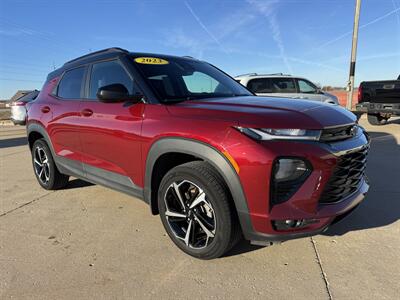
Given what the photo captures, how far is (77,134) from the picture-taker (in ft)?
12.9

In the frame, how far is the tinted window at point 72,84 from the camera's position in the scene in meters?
4.08

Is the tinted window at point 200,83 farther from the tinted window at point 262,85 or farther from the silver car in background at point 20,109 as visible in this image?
the silver car in background at point 20,109

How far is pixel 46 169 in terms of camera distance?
4953 millimetres

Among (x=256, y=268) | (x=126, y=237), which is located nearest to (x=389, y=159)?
(x=256, y=268)

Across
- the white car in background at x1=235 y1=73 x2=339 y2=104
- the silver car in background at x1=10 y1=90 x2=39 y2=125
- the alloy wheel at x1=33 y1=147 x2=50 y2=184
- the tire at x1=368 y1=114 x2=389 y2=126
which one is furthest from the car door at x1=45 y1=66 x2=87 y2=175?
the tire at x1=368 y1=114 x2=389 y2=126

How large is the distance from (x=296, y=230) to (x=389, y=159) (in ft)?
15.3

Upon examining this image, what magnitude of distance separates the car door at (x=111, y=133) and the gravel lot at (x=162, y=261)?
553 mm

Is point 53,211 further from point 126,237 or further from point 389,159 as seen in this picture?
point 389,159

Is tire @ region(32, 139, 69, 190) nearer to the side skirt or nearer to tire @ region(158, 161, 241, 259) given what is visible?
the side skirt

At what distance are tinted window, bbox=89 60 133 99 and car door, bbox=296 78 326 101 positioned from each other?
8.05 metres

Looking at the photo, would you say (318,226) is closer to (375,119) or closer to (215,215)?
(215,215)

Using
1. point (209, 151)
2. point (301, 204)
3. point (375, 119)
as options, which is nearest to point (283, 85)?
point (375, 119)

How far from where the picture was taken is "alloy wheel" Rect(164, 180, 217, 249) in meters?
2.73

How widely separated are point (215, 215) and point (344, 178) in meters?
1.02
